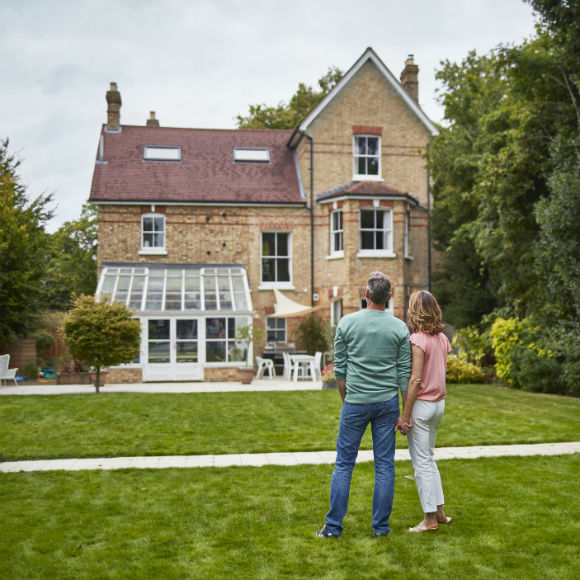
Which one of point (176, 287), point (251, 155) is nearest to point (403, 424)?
point (176, 287)

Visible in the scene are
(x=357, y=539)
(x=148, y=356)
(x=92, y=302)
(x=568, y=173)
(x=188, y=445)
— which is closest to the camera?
(x=357, y=539)

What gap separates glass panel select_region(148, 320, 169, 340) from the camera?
20.8 meters

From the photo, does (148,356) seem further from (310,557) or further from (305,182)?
(310,557)

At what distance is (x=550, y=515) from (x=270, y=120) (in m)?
31.2

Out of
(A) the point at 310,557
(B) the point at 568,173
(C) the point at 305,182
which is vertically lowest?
(A) the point at 310,557

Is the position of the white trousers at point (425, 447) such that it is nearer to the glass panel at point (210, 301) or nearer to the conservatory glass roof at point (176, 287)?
the conservatory glass roof at point (176, 287)

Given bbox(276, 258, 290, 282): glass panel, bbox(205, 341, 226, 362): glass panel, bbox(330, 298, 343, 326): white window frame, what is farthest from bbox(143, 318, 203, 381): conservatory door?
bbox(330, 298, 343, 326): white window frame

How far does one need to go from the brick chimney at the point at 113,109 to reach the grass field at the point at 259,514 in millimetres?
17574

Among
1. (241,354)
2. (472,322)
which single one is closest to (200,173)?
(241,354)

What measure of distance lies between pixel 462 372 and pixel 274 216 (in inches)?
343

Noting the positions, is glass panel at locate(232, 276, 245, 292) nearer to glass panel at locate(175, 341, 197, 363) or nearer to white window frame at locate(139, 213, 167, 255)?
glass panel at locate(175, 341, 197, 363)

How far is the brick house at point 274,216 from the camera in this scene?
22266 mm

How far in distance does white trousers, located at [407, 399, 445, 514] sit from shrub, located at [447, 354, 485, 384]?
1512 centimetres

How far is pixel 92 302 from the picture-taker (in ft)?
52.4
